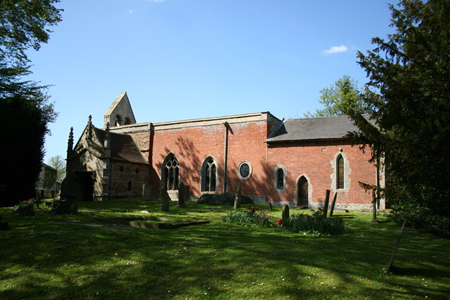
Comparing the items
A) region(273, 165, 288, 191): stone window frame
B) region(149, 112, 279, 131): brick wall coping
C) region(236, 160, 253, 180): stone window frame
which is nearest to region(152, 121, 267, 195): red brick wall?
region(236, 160, 253, 180): stone window frame

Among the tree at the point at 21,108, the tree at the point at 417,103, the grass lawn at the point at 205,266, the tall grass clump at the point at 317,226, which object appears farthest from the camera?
the tree at the point at 21,108

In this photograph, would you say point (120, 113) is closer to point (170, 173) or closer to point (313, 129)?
point (170, 173)

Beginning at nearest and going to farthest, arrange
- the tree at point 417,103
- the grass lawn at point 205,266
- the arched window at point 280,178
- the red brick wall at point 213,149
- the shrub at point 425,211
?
the grass lawn at point 205,266
the tree at point 417,103
the shrub at point 425,211
the arched window at point 280,178
the red brick wall at point 213,149

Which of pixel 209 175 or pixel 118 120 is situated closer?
pixel 209 175

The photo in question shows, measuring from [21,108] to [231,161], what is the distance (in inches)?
623

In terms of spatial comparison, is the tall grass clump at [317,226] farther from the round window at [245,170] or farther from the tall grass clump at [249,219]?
the round window at [245,170]

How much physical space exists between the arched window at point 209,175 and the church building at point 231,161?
9cm

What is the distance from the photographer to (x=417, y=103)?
308 inches

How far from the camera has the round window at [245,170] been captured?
85.6 feet

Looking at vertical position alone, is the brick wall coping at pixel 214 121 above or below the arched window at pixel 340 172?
above

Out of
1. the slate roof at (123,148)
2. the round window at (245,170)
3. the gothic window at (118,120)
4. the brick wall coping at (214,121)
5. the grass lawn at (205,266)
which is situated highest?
the gothic window at (118,120)

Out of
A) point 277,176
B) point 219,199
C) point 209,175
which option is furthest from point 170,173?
point 277,176

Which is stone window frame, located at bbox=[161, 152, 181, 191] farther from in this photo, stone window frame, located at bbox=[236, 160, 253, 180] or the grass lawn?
the grass lawn

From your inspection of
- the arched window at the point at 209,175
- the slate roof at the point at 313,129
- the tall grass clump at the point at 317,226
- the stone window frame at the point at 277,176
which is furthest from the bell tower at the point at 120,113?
the tall grass clump at the point at 317,226
